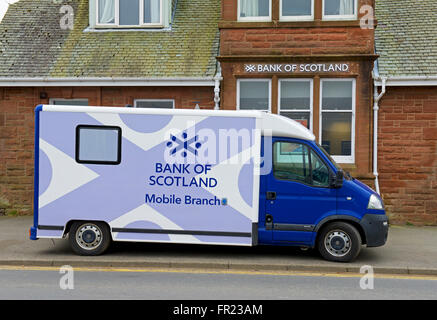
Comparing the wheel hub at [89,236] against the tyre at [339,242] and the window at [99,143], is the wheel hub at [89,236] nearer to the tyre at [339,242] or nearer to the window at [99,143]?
the window at [99,143]

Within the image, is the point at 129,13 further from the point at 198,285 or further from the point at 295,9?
the point at 198,285

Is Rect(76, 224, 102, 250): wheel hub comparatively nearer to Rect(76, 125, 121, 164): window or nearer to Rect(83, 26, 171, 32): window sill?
Rect(76, 125, 121, 164): window

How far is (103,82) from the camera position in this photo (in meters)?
13.8

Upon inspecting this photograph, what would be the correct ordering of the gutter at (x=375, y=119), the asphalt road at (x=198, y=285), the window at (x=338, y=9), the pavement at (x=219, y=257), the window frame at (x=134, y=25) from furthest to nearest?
the window frame at (x=134, y=25) → the window at (x=338, y=9) → the gutter at (x=375, y=119) → the pavement at (x=219, y=257) → the asphalt road at (x=198, y=285)

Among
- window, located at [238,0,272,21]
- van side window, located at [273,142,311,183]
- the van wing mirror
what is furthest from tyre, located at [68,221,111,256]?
window, located at [238,0,272,21]

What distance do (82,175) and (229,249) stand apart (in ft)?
9.93

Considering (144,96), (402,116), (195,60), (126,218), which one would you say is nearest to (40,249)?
(126,218)

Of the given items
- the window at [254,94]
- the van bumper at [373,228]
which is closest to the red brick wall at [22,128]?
the window at [254,94]

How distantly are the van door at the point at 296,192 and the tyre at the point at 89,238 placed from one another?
2.87 m

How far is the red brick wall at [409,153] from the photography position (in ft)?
42.4

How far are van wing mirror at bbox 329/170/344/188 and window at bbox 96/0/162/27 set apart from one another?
8.69 metres

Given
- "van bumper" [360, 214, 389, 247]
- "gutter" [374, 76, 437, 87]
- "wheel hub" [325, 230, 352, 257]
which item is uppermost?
"gutter" [374, 76, 437, 87]

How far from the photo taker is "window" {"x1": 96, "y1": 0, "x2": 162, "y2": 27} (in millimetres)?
15094

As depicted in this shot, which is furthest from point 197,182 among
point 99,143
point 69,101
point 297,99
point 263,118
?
point 69,101
